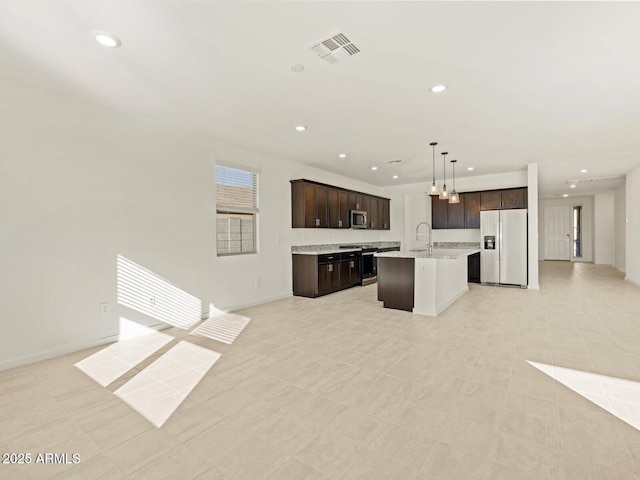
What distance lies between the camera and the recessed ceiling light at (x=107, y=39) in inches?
86.1

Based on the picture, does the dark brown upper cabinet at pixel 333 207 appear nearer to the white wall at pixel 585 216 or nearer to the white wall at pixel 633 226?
the white wall at pixel 633 226

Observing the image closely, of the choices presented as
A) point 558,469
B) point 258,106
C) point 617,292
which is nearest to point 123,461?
point 558,469

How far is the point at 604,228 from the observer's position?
11.0 meters

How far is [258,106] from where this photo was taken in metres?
3.48

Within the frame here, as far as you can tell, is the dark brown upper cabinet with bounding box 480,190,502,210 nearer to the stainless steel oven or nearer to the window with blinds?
the stainless steel oven

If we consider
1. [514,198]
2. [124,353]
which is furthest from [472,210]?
[124,353]

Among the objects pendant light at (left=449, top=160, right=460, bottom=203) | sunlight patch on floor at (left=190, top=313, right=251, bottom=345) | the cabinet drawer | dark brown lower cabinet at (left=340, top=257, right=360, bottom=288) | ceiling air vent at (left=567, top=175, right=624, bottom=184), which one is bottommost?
sunlight patch on floor at (left=190, top=313, right=251, bottom=345)

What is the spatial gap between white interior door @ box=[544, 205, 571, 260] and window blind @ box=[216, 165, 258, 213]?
40.8 feet

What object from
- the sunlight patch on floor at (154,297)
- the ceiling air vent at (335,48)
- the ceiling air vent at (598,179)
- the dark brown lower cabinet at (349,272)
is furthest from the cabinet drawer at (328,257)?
the ceiling air vent at (598,179)

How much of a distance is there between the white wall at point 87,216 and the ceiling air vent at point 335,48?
2.61 meters

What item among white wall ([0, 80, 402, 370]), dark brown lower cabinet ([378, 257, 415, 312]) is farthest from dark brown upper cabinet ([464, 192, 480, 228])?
white wall ([0, 80, 402, 370])

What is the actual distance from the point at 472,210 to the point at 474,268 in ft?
4.84

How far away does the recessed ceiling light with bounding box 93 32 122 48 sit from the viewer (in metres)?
2.19

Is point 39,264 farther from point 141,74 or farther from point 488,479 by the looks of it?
point 488,479
